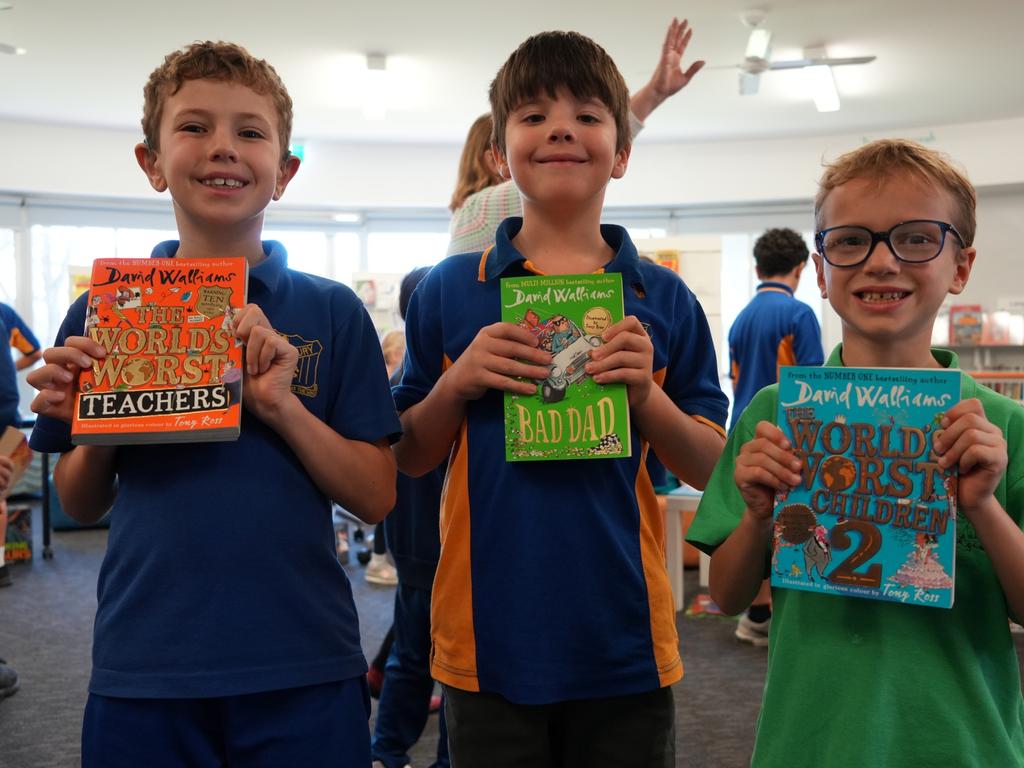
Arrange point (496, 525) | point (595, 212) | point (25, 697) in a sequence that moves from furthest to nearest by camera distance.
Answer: point (25, 697) < point (595, 212) < point (496, 525)

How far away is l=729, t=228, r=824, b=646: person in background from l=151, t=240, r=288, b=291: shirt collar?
3450mm

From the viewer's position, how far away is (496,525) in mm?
1316

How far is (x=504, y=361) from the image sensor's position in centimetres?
126

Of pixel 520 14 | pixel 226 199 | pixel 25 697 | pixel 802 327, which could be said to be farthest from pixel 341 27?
pixel 226 199

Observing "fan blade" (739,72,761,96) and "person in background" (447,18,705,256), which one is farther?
"fan blade" (739,72,761,96)

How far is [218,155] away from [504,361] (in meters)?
0.51

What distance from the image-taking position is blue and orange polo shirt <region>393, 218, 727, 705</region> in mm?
1272

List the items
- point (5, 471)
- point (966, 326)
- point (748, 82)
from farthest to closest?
point (966, 326)
point (748, 82)
point (5, 471)

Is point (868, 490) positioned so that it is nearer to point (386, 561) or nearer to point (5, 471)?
point (5, 471)

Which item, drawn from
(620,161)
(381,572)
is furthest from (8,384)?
(381,572)

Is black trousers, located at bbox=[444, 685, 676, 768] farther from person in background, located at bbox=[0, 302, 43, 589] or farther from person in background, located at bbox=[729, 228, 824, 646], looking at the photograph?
person in background, located at bbox=[729, 228, 824, 646]

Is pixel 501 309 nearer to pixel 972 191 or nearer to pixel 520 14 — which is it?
pixel 972 191

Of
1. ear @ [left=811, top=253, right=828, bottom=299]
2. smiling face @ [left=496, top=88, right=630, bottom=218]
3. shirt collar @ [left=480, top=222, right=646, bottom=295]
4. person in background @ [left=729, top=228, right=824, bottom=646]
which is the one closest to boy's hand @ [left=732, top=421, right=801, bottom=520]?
ear @ [left=811, top=253, right=828, bottom=299]

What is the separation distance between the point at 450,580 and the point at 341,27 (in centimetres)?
616
